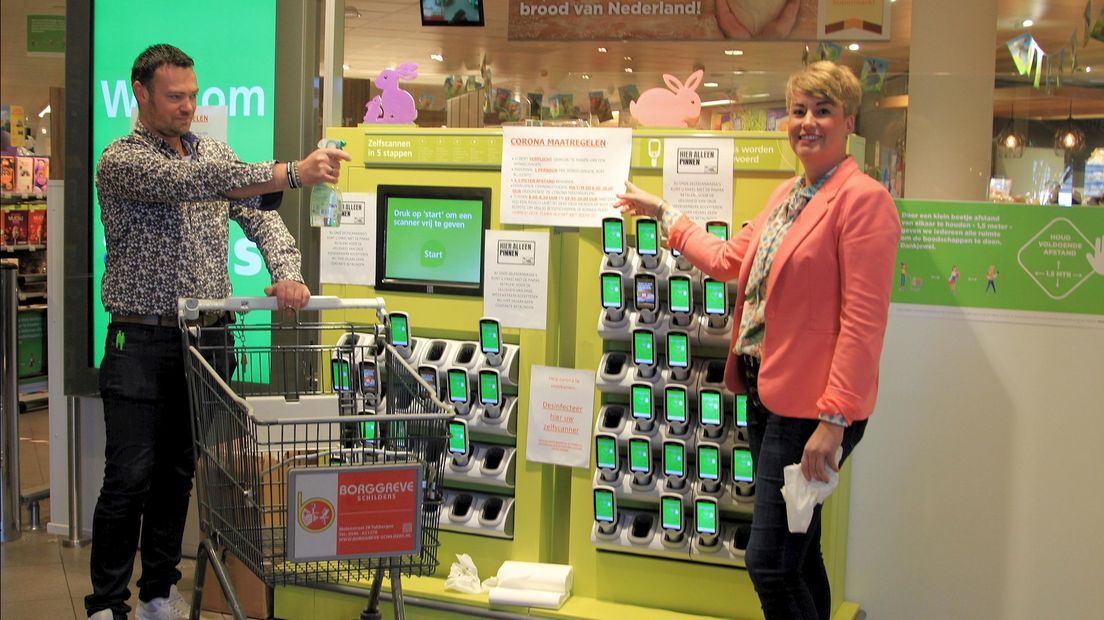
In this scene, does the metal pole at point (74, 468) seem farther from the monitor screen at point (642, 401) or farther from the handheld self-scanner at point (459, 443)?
the monitor screen at point (642, 401)

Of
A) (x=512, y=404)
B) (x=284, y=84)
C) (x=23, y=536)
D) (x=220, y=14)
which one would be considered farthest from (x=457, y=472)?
(x=23, y=536)

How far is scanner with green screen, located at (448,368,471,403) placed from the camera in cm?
369

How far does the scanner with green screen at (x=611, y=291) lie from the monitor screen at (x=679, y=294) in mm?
169

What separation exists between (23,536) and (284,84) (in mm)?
2539

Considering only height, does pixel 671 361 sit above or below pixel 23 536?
above

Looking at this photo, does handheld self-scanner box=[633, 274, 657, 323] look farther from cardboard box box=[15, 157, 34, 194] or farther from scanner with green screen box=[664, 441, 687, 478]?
cardboard box box=[15, 157, 34, 194]

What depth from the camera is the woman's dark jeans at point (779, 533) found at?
2.78 m

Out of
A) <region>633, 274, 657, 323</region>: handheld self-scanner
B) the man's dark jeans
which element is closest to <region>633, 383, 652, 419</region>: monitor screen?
<region>633, 274, 657, 323</region>: handheld self-scanner

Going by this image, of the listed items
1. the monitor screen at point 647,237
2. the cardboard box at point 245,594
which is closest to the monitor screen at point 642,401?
the monitor screen at point 647,237

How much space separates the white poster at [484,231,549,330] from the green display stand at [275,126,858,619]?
4cm

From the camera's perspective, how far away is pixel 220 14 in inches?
183

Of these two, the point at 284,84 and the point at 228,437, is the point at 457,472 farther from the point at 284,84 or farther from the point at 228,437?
the point at 284,84

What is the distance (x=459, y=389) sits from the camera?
3699mm

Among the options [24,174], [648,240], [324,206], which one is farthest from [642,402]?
[24,174]
